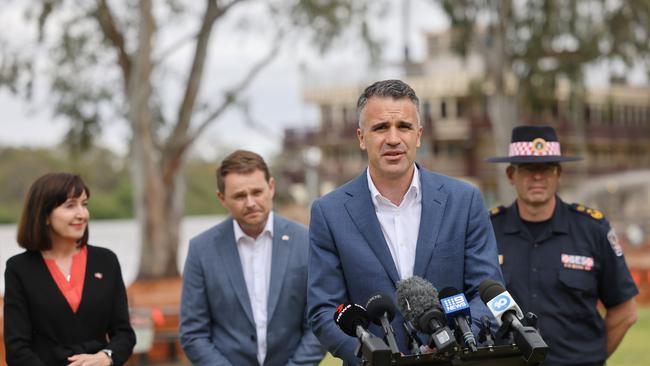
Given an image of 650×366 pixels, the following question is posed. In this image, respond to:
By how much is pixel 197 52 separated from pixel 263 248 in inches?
646

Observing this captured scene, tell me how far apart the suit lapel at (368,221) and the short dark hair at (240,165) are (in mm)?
1285

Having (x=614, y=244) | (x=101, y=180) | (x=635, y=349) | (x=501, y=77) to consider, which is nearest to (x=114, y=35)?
(x=501, y=77)

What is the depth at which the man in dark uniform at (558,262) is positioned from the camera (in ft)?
16.9

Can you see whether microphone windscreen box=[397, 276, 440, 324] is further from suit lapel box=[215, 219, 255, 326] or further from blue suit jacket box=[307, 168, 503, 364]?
suit lapel box=[215, 219, 255, 326]

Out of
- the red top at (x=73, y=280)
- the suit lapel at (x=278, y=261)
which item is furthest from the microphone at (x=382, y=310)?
the red top at (x=73, y=280)

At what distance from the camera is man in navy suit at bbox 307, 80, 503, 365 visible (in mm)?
3566

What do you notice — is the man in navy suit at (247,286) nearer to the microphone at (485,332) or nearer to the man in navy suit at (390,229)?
the man in navy suit at (390,229)

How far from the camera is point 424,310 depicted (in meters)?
3.08

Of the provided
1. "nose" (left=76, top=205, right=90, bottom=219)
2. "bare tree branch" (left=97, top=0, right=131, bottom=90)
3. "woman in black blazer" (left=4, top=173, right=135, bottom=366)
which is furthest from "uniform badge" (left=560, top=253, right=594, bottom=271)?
"bare tree branch" (left=97, top=0, right=131, bottom=90)

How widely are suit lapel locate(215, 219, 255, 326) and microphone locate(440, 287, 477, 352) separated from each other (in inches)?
77.2

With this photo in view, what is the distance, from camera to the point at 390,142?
3533 millimetres

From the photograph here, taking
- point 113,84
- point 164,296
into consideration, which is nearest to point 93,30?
point 113,84

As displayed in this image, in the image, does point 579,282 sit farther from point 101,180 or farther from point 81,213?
point 101,180

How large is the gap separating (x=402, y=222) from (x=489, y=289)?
0.55 m
